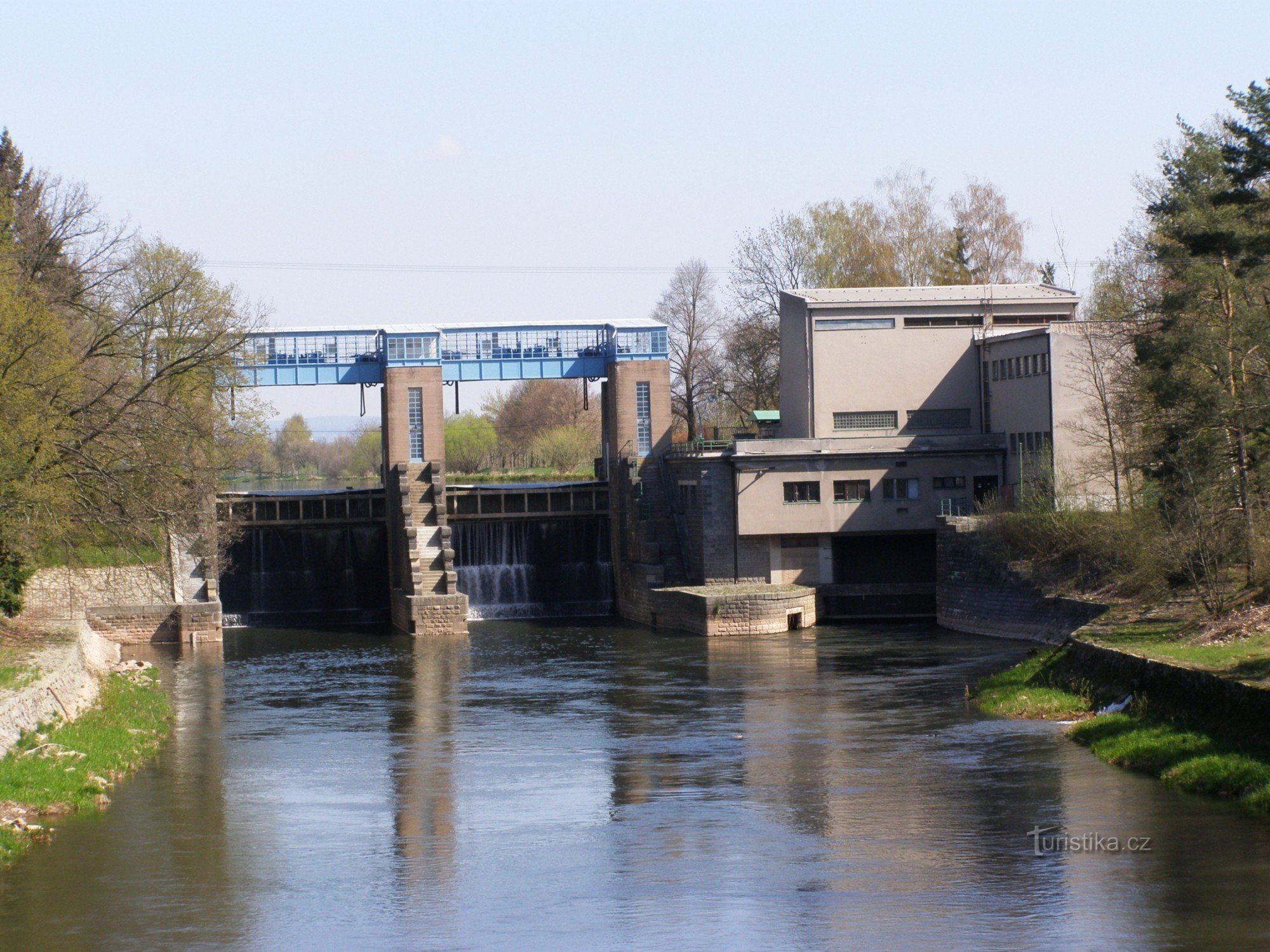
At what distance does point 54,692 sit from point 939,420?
32.8m

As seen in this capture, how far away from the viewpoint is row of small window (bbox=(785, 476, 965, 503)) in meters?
48.4

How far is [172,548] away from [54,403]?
17260mm

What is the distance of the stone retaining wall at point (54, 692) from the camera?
890 inches

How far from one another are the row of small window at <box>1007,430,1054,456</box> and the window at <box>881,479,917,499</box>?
337 centimetres

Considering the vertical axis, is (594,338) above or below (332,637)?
above

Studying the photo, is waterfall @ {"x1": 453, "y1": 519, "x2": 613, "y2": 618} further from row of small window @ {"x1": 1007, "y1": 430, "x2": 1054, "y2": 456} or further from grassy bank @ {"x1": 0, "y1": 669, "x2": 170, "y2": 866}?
grassy bank @ {"x1": 0, "y1": 669, "x2": 170, "y2": 866}

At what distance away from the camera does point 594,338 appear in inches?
2216

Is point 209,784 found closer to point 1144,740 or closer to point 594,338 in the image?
point 1144,740

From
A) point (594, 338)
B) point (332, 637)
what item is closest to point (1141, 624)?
point (332, 637)

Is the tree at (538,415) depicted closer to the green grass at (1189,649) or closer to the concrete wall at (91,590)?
the concrete wall at (91,590)

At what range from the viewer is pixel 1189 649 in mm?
24906

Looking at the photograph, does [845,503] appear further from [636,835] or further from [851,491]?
[636,835]

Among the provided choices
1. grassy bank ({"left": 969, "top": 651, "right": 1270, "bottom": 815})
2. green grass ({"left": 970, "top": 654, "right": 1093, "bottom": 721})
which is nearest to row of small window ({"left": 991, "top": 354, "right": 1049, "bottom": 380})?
green grass ({"left": 970, "top": 654, "right": 1093, "bottom": 721})

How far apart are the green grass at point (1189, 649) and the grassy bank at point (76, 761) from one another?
1661 centimetres
